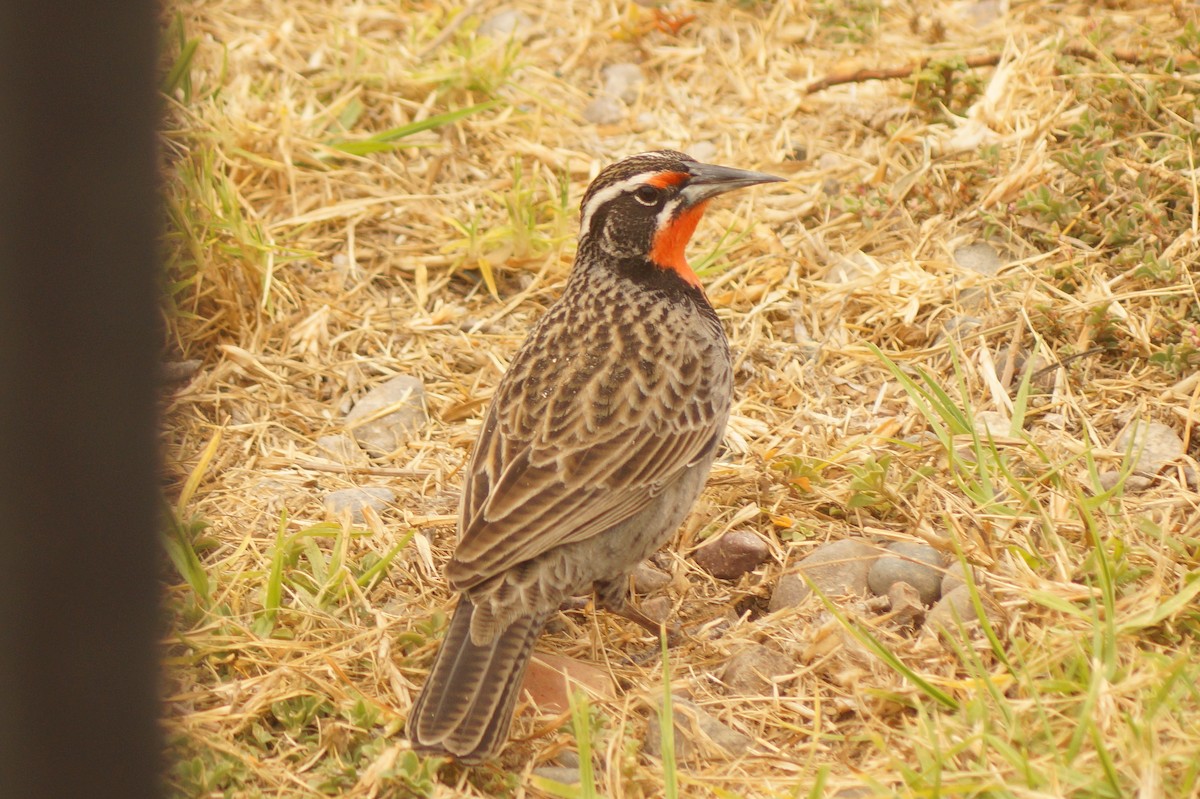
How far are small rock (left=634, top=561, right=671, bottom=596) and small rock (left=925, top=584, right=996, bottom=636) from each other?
1.07 m

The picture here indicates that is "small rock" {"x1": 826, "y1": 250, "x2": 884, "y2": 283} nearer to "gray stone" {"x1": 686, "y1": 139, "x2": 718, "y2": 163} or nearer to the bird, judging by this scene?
"gray stone" {"x1": 686, "y1": 139, "x2": 718, "y2": 163}

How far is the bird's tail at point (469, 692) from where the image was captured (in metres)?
3.70

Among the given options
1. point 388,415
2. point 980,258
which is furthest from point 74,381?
A: point 980,258

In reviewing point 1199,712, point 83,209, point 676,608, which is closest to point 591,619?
point 676,608

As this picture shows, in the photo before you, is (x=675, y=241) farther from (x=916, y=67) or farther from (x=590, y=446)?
(x=916, y=67)

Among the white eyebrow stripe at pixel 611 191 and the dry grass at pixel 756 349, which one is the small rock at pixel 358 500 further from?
the white eyebrow stripe at pixel 611 191

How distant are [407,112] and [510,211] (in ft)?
4.90

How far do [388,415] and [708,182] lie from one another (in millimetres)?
1832

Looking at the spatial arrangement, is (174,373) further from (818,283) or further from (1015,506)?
(1015,506)

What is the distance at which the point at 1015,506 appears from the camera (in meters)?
4.76

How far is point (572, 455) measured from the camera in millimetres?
4445

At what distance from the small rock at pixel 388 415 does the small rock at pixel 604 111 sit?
2591mm

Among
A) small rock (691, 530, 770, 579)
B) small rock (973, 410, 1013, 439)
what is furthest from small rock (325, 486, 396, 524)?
small rock (973, 410, 1013, 439)

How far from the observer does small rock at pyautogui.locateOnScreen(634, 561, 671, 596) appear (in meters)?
4.93
